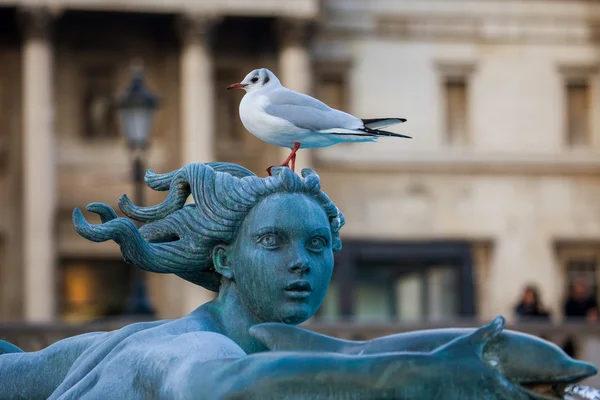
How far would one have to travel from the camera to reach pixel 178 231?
8.39 feet

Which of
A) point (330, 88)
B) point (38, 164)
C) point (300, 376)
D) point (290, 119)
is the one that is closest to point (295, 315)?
point (300, 376)

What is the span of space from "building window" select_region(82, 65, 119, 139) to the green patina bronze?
1302 inches

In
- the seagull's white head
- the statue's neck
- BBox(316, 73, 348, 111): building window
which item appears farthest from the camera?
BBox(316, 73, 348, 111): building window

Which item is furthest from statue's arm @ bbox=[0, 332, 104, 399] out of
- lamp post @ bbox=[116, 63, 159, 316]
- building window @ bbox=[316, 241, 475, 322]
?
building window @ bbox=[316, 241, 475, 322]

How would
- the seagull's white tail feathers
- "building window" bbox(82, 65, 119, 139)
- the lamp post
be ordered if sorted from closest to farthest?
the seagull's white tail feathers < the lamp post < "building window" bbox(82, 65, 119, 139)

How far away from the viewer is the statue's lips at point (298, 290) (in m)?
2.35

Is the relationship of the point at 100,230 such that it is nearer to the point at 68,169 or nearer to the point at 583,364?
the point at 583,364

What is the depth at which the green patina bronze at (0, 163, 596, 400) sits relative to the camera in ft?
6.18

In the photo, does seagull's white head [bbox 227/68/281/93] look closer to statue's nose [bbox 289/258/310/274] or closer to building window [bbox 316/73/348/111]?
statue's nose [bbox 289/258/310/274]

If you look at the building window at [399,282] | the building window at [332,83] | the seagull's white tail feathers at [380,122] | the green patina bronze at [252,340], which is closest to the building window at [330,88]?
the building window at [332,83]

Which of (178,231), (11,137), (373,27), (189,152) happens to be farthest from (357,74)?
(178,231)

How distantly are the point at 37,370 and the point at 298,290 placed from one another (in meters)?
0.53

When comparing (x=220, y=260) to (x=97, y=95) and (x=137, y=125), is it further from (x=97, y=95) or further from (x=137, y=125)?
(x=97, y=95)

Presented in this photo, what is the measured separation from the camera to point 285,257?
2.35 metres
